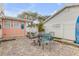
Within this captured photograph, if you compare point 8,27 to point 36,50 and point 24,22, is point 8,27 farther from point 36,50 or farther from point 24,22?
point 36,50

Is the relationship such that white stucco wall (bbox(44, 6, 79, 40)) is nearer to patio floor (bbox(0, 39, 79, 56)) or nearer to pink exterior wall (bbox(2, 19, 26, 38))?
patio floor (bbox(0, 39, 79, 56))

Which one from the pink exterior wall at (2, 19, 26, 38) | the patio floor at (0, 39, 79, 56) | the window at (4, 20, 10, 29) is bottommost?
the patio floor at (0, 39, 79, 56)

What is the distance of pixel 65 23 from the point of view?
3457mm

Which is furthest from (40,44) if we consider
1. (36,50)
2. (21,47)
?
(21,47)

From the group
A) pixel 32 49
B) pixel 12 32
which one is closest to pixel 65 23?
pixel 32 49

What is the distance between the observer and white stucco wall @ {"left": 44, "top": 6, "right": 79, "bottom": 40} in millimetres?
3400

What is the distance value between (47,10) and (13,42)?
822 millimetres

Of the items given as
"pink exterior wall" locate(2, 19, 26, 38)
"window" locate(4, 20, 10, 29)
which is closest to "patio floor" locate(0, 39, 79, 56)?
"pink exterior wall" locate(2, 19, 26, 38)

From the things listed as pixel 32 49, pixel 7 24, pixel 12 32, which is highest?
pixel 7 24

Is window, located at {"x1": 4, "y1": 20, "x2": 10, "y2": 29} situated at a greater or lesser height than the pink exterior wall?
greater

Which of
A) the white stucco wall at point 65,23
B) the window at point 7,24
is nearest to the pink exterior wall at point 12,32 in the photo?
the window at point 7,24

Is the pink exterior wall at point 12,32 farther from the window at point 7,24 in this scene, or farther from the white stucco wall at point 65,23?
the white stucco wall at point 65,23

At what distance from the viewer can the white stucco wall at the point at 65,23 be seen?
134 inches

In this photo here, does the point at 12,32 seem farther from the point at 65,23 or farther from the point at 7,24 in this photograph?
the point at 65,23
